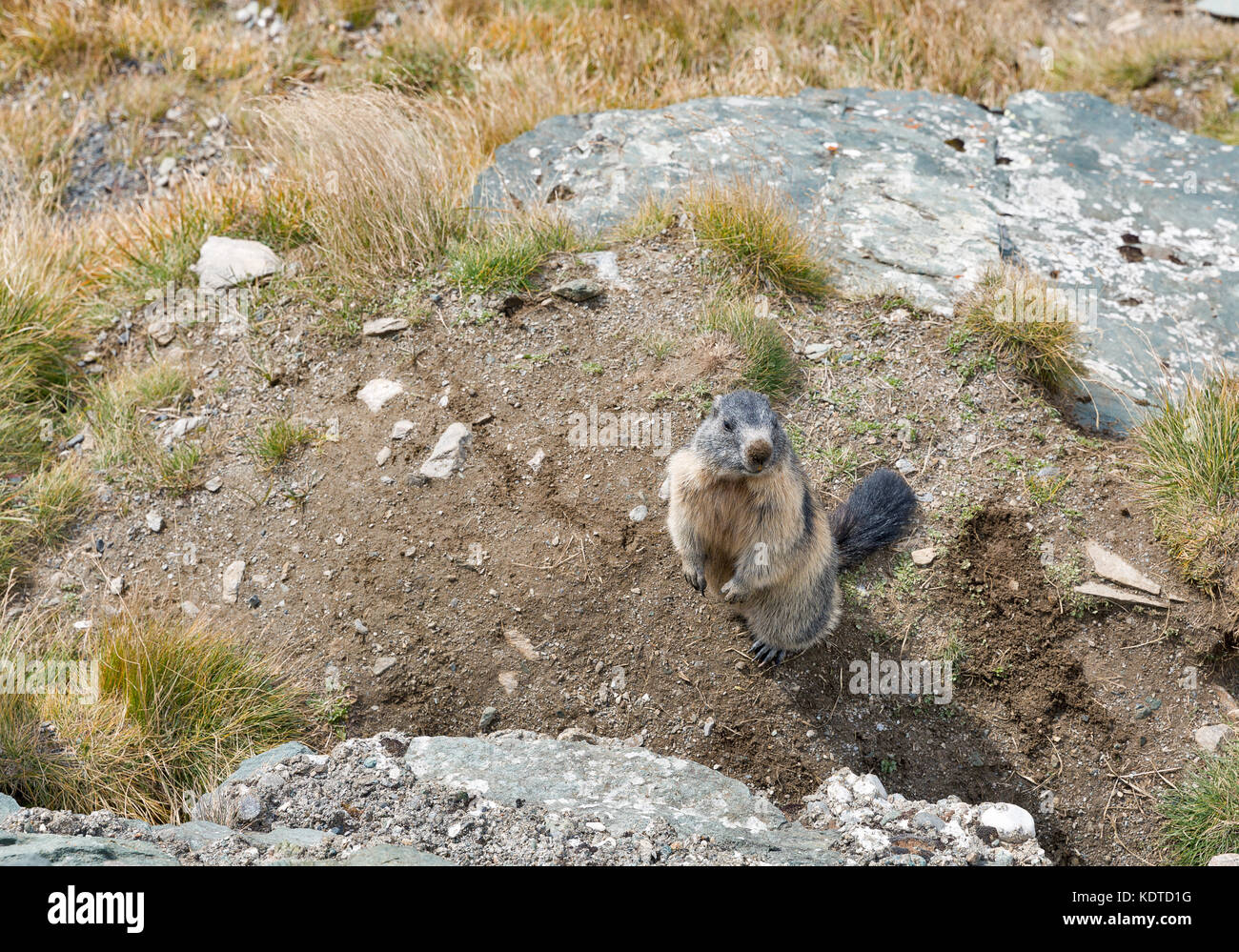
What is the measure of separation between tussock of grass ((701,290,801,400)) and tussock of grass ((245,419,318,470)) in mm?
2896

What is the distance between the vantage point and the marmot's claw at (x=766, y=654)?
5137mm

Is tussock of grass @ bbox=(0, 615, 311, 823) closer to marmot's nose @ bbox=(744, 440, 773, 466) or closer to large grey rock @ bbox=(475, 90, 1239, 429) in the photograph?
marmot's nose @ bbox=(744, 440, 773, 466)

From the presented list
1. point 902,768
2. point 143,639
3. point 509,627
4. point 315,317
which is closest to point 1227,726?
point 902,768

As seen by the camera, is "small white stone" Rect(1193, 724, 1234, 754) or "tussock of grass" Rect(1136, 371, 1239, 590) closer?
"small white stone" Rect(1193, 724, 1234, 754)

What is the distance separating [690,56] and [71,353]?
6.74m

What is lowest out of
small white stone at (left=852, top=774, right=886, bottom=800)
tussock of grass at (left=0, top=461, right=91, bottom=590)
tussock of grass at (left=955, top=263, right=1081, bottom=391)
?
tussock of grass at (left=0, top=461, right=91, bottom=590)

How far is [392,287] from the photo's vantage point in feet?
22.4

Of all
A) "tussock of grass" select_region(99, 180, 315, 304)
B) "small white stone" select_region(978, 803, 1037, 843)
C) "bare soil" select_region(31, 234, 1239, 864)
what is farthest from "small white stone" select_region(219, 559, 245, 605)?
"small white stone" select_region(978, 803, 1037, 843)

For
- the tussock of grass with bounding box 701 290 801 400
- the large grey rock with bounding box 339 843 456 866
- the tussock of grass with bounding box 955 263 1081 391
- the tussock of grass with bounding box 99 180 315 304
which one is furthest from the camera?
the tussock of grass with bounding box 99 180 315 304

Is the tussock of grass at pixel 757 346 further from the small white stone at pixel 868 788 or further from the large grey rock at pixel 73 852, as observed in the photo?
the large grey rock at pixel 73 852

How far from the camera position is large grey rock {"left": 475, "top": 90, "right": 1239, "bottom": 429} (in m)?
6.73

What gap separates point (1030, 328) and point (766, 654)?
3150mm

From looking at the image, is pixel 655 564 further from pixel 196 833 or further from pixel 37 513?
pixel 37 513

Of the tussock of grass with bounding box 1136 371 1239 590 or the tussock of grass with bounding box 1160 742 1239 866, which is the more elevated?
the tussock of grass with bounding box 1136 371 1239 590
